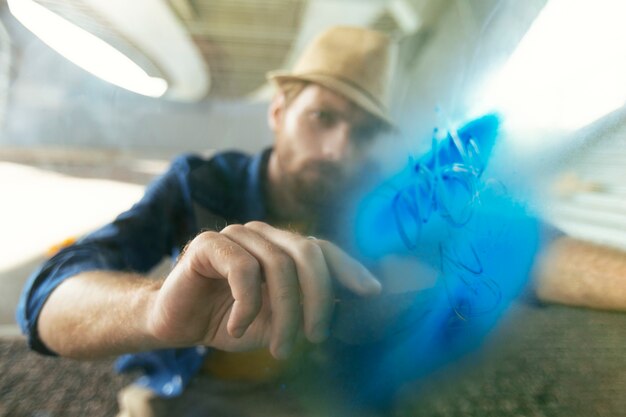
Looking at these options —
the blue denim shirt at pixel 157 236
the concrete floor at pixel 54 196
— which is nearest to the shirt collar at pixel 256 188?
the blue denim shirt at pixel 157 236

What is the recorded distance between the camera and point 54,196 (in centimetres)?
37

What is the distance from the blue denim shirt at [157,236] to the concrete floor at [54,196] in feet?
0.06

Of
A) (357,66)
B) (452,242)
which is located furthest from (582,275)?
(357,66)

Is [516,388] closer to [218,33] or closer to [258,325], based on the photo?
[258,325]

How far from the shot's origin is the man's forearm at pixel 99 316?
292mm

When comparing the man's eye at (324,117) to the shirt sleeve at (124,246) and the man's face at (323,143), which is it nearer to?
the man's face at (323,143)

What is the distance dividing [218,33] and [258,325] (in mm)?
243

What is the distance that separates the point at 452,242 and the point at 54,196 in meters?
0.33

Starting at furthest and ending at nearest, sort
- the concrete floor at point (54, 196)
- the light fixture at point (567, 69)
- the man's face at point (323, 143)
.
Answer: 1. the concrete floor at point (54, 196)
2. the man's face at point (323, 143)
3. the light fixture at point (567, 69)

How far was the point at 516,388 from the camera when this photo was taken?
0.62ft

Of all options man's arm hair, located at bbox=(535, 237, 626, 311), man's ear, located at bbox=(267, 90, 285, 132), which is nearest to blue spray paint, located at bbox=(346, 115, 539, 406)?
man's arm hair, located at bbox=(535, 237, 626, 311)

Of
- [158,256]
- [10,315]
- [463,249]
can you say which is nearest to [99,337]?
[158,256]

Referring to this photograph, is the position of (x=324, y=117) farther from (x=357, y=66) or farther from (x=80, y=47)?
(x=80, y=47)

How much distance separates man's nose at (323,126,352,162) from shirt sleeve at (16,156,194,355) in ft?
0.50
